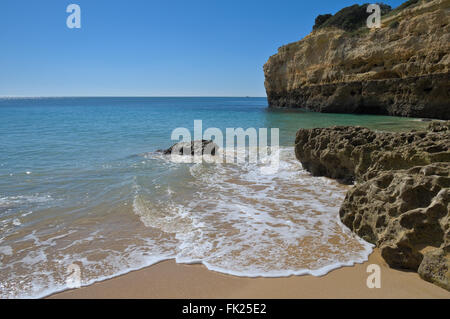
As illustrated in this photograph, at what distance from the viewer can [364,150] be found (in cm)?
623

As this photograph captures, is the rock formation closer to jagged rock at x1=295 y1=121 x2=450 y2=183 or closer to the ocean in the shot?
jagged rock at x1=295 y1=121 x2=450 y2=183

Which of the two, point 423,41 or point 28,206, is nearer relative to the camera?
point 28,206

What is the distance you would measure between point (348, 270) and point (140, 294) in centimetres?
225

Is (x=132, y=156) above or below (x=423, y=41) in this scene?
below

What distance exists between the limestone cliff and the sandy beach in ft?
76.4

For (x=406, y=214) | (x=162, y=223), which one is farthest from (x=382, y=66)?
(x=162, y=223)

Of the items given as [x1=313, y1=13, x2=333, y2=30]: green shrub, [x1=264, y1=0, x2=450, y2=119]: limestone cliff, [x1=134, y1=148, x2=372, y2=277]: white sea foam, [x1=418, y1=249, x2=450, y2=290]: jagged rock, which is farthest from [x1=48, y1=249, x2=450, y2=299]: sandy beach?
[x1=313, y1=13, x2=333, y2=30]: green shrub

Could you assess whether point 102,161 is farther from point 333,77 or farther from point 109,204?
point 333,77

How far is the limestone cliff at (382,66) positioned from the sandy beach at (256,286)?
23.3 meters

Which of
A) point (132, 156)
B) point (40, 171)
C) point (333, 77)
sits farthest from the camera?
point (333, 77)

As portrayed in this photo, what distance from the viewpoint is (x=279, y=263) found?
3.57m

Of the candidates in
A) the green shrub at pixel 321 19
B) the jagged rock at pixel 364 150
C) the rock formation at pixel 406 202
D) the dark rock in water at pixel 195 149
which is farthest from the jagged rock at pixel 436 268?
the green shrub at pixel 321 19

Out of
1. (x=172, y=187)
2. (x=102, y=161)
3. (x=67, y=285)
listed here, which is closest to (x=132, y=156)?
(x=102, y=161)
